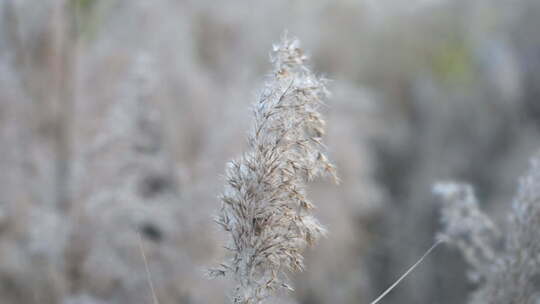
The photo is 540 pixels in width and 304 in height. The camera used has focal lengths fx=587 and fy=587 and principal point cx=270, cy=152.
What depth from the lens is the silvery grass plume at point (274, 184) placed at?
1464 millimetres

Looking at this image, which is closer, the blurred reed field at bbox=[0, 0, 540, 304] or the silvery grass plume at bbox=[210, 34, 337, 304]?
the silvery grass plume at bbox=[210, 34, 337, 304]

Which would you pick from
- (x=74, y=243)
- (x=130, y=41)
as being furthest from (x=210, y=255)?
(x=130, y=41)

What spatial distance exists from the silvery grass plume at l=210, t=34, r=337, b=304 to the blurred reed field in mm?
72

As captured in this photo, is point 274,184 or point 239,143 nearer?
point 274,184

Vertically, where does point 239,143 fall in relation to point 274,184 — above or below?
above

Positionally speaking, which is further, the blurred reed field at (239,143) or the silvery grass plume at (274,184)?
the blurred reed field at (239,143)

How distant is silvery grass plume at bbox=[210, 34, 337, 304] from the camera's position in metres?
1.46

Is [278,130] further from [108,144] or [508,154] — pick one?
[508,154]

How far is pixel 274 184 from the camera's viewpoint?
1469 mm

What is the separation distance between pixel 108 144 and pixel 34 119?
0.96m

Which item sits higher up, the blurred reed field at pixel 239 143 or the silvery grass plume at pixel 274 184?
the blurred reed field at pixel 239 143

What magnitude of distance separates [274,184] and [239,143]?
346 centimetres

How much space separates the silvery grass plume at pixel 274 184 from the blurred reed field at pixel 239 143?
0.07 metres

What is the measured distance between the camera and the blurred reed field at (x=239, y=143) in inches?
141
